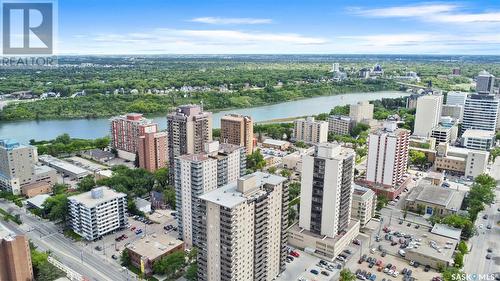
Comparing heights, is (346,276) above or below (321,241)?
below

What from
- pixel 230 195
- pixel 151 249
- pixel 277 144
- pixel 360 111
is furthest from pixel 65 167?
pixel 360 111

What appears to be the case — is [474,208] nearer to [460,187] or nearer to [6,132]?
[460,187]

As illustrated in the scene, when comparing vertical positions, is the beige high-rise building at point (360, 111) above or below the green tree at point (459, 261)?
above

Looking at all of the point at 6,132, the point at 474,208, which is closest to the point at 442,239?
the point at 474,208

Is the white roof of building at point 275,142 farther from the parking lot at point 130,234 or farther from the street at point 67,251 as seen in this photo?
the street at point 67,251

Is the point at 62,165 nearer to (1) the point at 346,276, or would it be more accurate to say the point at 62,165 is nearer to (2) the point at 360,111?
(1) the point at 346,276

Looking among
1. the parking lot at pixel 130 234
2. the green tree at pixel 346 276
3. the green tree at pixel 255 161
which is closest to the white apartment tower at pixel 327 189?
the green tree at pixel 346 276
